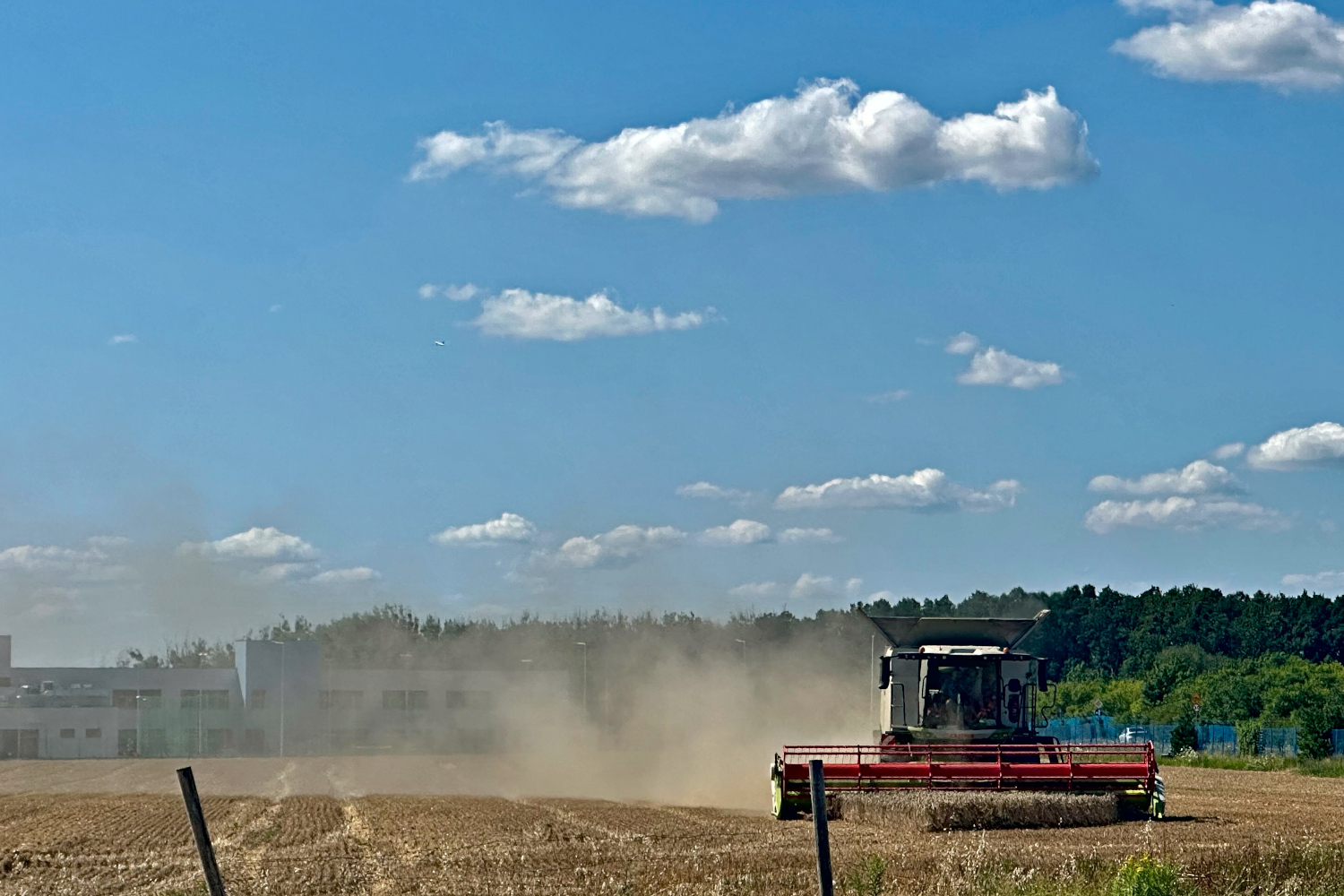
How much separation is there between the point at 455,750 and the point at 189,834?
72.5 meters

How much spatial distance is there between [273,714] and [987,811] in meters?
91.8

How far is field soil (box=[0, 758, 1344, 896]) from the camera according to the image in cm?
2188

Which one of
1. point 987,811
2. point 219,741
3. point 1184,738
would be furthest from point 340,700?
point 987,811

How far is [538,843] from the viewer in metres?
28.5

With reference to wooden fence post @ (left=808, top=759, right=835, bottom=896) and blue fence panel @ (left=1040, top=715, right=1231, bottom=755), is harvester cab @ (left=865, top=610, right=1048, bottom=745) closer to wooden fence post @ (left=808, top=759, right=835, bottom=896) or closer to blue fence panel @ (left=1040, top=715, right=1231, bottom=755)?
wooden fence post @ (left=808, top=759, right=835, bottom=896)

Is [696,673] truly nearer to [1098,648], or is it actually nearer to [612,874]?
[612,874]

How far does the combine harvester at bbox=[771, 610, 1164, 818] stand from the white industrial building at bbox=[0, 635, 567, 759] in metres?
73.7

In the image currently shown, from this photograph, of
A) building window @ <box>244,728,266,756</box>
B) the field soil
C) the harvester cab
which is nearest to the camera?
the field soil

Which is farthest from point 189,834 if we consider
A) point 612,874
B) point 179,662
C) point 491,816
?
point 179,662

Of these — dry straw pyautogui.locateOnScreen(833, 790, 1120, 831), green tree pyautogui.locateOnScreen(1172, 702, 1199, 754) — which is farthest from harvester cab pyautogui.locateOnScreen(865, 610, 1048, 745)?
green tree pyautogui.locateOnScreen(1172, 702, 1199, 754)

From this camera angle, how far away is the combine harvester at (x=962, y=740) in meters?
32.1

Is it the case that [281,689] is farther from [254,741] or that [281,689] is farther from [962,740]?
[962,740]

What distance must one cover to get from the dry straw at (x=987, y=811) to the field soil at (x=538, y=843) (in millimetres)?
544

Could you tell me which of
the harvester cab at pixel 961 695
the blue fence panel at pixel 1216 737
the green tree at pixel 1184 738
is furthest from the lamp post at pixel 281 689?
the harvester cab at pixel 961 695
